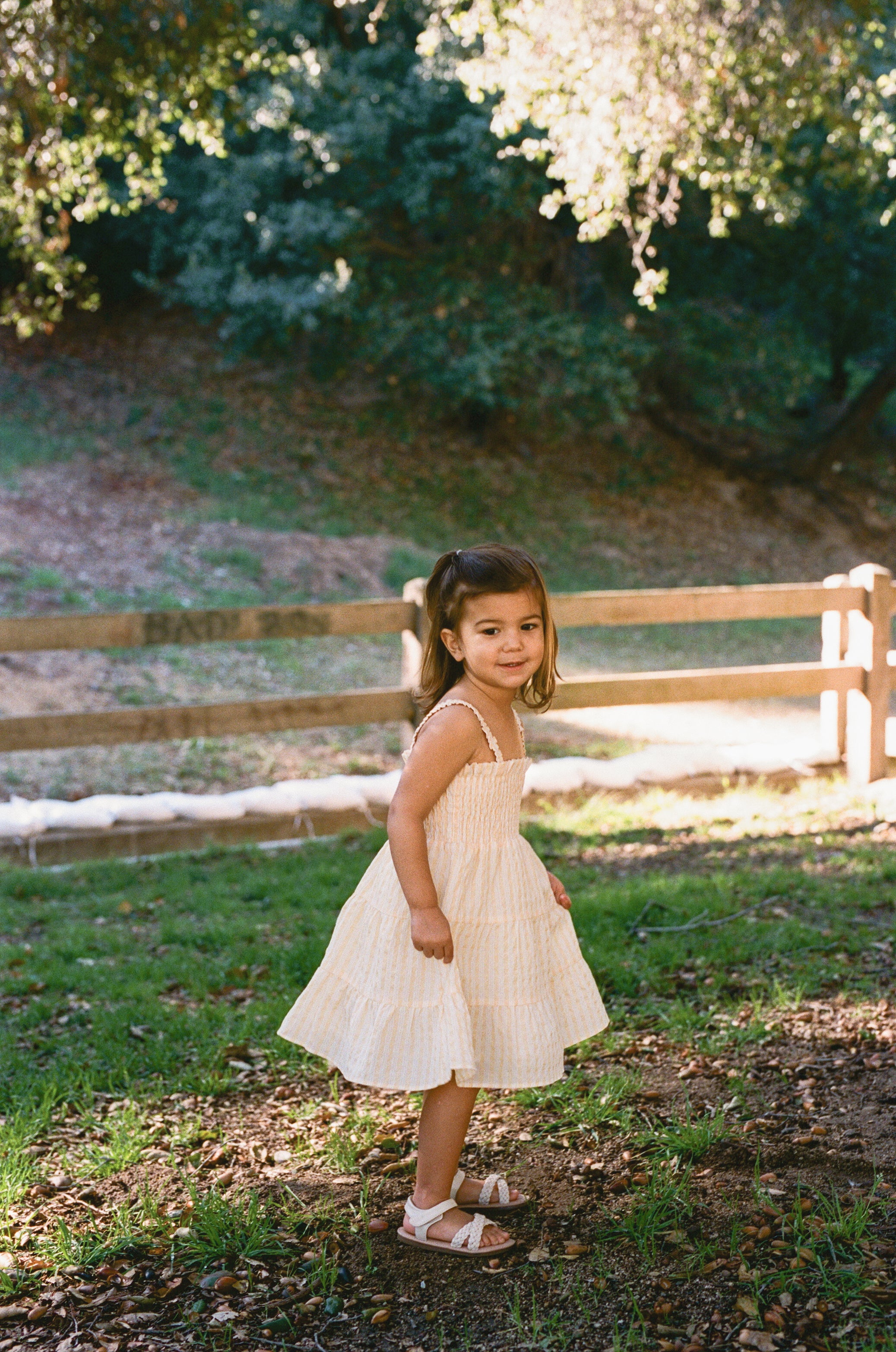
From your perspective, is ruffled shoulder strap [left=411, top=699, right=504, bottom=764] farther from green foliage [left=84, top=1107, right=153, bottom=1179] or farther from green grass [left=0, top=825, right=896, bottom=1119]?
green foliage [left=84, top=1107, right=153, bottom=1179]

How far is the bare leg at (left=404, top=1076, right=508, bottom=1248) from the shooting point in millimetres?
2521

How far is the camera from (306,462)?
17953mm

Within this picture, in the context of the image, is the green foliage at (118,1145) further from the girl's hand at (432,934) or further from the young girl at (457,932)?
the girl's hand at (432,934)

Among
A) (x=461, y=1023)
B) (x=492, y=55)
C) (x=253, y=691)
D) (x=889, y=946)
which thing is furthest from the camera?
(x=253, y=691)

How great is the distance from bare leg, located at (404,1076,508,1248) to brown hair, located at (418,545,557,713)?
0.84m

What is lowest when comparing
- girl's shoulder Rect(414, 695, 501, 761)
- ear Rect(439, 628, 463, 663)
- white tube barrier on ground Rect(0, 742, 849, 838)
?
white tube barrier on ground Rect(0, 742, 849, 838)

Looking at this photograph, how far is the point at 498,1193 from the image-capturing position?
2691 mm

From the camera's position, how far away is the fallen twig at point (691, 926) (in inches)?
175

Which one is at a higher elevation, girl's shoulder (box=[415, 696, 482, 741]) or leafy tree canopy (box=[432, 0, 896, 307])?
leafy tree canopy (box=[432, 0, 896, 307])

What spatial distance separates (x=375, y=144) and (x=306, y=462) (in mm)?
4585

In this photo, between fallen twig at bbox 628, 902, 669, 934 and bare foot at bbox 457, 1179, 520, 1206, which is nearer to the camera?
bare foot at bbox 457, 1179, 520, 1206

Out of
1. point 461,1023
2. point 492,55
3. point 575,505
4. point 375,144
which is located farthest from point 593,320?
point 461,1023

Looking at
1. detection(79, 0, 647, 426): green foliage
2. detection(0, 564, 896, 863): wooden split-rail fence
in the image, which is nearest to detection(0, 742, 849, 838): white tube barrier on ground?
detection(0, 564, 896, 863): wooden split-rail fence

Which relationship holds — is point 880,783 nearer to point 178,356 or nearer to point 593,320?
point 593,320
